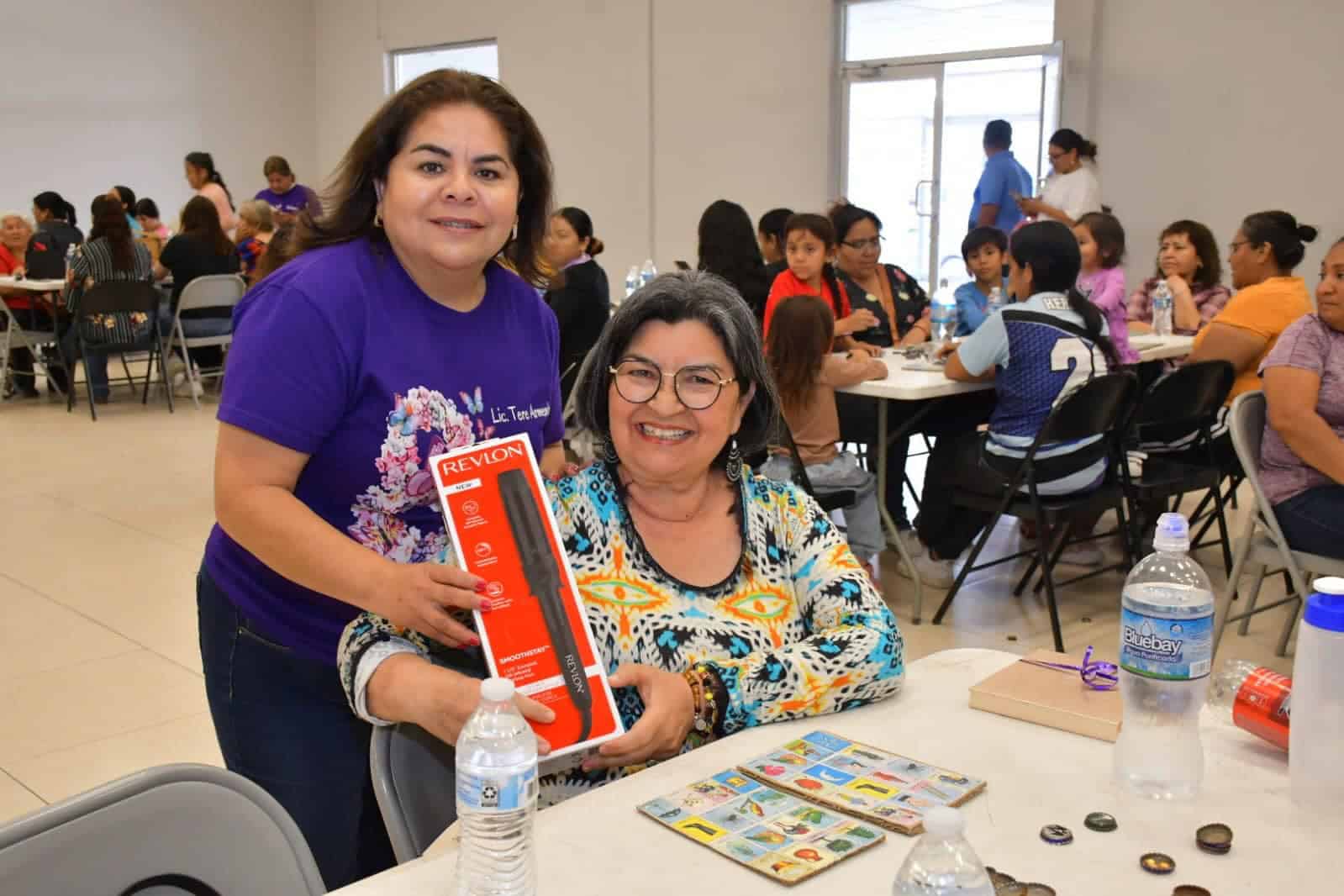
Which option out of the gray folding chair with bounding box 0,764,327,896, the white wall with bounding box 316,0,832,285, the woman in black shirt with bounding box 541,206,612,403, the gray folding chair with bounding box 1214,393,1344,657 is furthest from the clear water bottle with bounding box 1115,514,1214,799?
the white wall with bounding box 316,0,832,285

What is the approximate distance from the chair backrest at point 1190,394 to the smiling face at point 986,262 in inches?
58.1

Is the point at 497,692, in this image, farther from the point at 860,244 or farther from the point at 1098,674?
the point at 860,244

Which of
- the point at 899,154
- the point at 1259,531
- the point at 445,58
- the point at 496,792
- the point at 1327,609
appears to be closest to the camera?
the point at 496,792

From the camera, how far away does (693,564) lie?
174 cm

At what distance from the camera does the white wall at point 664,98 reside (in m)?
10.5

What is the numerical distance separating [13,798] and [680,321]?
7.40 feet

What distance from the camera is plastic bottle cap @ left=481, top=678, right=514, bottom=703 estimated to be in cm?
114

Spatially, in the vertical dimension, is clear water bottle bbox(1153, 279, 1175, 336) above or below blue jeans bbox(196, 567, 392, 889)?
above

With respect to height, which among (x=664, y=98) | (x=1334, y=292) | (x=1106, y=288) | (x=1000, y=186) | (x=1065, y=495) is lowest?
(x=1065, y=495)

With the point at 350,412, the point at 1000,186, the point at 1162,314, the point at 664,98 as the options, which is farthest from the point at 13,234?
the point at 350,412

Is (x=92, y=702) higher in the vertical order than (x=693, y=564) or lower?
lower

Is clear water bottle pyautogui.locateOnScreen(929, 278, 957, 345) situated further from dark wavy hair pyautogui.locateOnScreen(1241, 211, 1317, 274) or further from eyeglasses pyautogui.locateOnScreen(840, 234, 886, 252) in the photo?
dark wavy hair pyautogui.locateOnScreen(1241, 211, 1317, 274)

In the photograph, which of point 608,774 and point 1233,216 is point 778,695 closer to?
point 608,774

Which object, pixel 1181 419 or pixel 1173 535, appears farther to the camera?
pixel 1181 419
